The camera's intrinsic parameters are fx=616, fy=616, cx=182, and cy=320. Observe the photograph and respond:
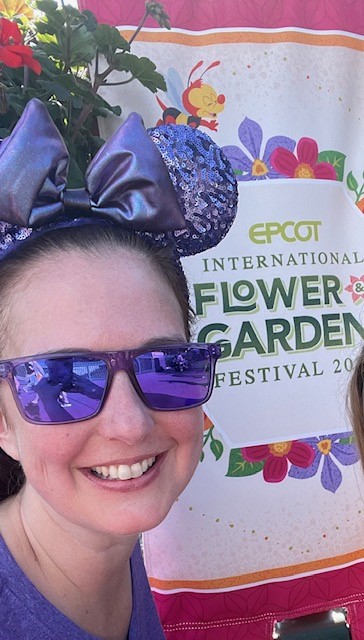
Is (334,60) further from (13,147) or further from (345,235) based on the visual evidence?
(13,147)

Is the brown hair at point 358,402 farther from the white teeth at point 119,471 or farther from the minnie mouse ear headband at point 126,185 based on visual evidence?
the white teeth at point 119,471

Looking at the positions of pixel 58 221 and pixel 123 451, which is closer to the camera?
pixel 123 451

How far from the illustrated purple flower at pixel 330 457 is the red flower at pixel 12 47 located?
47.1 inches

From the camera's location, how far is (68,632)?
0.92 meters

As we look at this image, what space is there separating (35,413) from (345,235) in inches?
47.2

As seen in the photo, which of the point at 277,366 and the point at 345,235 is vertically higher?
the point at 345,235

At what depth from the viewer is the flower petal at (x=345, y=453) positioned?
68.9 inches

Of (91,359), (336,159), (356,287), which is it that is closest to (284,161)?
(336,159)

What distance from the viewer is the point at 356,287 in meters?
1.77

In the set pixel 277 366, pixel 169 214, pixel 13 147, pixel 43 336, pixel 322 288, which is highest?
pixel 13 147

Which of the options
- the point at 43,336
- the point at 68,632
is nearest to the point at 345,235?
the point at 43,336

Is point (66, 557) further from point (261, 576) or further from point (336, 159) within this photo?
point (336, 159)

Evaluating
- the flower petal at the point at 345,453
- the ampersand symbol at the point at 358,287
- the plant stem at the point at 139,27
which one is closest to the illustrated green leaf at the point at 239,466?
the flower petal at the point at 345,453

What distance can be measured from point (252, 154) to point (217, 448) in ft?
2.62
